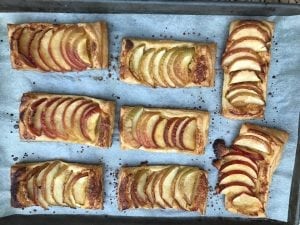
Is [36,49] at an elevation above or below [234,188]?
above

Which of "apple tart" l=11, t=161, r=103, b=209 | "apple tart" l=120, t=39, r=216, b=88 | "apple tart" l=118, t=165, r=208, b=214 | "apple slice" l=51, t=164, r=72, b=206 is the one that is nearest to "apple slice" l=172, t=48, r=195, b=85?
"apple tart" l=120, t=39, r=216, b=88

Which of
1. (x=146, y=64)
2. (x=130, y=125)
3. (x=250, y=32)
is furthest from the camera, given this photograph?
(x=130, y=125)

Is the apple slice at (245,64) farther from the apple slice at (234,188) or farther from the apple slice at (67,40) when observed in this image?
the apple slice at (67,40)

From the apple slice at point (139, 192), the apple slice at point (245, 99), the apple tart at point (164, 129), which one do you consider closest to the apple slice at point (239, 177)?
the apple tart at point (164, 129)

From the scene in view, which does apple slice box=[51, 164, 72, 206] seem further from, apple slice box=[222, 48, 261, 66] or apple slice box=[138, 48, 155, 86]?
apple slice box=[222, 48, 261, 66]

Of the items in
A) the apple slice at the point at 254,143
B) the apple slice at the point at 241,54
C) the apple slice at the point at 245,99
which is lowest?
the apple slice at the point at 254,143

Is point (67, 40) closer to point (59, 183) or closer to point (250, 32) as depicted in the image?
point (59, 183)

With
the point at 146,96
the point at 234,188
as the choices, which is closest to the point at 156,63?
the point at 146,96
